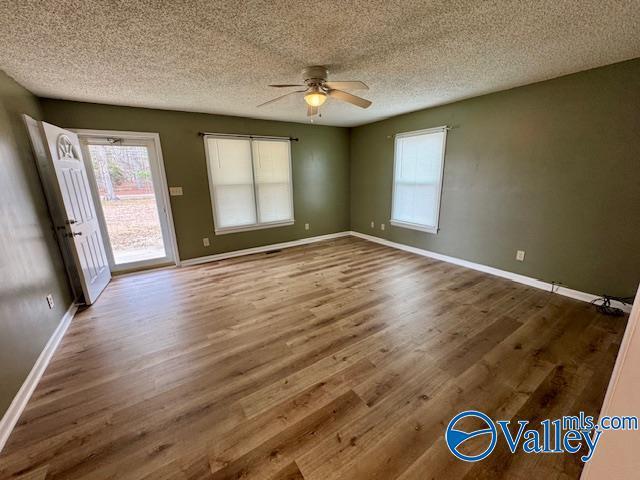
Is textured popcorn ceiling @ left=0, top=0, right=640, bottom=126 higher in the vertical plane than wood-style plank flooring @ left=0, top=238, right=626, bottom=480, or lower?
higher

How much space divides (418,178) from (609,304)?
2.81 m

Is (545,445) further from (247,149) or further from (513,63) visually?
(247,149)

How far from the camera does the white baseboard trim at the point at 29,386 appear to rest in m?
1.46

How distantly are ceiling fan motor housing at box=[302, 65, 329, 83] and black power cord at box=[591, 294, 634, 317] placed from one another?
12.1 ft

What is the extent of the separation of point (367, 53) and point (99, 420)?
326 centimetres

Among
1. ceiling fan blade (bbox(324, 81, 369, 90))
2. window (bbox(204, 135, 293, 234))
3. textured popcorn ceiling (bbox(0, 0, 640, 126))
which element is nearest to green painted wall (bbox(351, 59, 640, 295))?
textured popcorn ceiling (bbox(0, 0, 640, 126))

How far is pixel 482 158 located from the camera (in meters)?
3.49

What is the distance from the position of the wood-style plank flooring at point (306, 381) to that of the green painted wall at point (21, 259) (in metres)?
0.25

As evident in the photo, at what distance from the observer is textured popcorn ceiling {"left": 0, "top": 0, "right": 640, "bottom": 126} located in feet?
5.05

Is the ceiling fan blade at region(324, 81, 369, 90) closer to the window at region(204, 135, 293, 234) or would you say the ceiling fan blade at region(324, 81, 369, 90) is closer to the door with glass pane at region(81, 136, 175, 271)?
the window at region(204, 135, 293, 234)

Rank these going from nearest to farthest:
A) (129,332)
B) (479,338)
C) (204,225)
Answer: (479,338), (129,332), (204,225)

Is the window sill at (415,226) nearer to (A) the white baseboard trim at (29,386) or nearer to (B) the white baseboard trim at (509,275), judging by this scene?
(B) the white baseboard trim at (509,275)

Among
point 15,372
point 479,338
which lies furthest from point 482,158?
point 15,372
